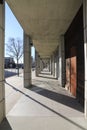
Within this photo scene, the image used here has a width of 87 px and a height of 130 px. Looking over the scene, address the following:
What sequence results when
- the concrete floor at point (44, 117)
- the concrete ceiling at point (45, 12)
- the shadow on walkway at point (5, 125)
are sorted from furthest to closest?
the concrete ceiling at point (45, 12) < the concrete floor at point (44, 117) < the shadow on walkway at point (5, 125)

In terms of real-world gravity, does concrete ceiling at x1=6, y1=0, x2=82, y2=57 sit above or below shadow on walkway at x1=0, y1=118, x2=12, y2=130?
above

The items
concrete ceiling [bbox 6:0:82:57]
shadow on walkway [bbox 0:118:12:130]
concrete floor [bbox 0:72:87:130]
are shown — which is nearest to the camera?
shadow on walkway [bbox 0:118:12:130]

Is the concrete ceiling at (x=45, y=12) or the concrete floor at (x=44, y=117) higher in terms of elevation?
the concrete ceiling at (x=45, y=12)

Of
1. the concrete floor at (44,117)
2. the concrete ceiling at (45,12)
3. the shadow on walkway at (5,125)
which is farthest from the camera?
the concrete ceiling at (45,12)

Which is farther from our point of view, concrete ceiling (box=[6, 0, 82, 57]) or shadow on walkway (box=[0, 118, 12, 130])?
concrete ceiling (box=[6, 0, 82, 57])

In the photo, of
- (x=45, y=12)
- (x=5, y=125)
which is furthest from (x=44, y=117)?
(x=45, y=12)

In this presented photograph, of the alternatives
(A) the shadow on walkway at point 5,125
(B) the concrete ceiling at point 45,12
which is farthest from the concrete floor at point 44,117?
(B) the concrete ceiling at point 45,12

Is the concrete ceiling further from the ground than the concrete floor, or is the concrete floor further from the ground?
the concrete ceiling

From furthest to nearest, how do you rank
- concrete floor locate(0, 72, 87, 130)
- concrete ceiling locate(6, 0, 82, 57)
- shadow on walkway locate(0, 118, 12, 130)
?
1. concrete ceiling locate(6, 0, 82, 57)
2. concrete floor locate(0, 72, 87, 130)
3. shadow on walkway locate(0, 118, 12, 130)

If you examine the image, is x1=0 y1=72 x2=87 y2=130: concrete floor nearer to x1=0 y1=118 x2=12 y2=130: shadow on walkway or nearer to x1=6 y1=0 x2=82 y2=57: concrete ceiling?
x1=0 y1=118 x2=12 y2=130: shadow on walkway

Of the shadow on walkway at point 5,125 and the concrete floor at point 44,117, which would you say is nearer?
the shadow on walkway at point 5,125

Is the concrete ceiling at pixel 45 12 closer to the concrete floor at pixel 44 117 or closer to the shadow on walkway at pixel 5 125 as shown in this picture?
the concrete floor at pixel 44 117

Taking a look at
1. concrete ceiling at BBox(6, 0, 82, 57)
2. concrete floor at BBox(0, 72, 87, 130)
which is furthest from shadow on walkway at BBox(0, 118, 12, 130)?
concrete ceiling at BBox(6, 0, 82, 57)

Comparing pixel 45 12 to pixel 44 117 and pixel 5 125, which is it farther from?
pixel 5 125
